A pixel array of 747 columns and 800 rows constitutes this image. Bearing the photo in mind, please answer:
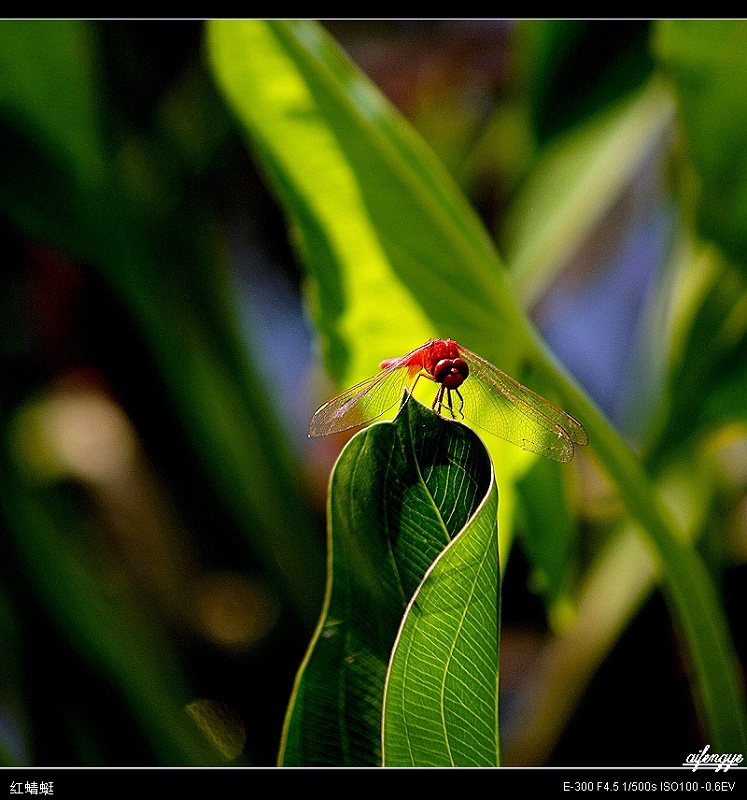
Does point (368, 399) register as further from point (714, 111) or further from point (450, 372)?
point (714, 111)

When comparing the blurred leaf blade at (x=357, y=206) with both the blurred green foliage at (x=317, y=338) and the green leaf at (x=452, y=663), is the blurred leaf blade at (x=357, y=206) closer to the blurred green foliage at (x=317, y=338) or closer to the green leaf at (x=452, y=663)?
the blurred green foliage at (x=317, y=338)

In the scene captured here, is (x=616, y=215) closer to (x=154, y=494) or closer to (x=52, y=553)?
(x=154, y=494)

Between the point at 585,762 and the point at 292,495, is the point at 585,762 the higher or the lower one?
the lower one

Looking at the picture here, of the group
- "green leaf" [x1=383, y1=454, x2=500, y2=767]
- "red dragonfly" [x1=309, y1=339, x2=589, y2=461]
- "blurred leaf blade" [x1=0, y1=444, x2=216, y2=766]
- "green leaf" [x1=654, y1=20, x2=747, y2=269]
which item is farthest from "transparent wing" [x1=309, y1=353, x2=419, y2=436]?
"blurred leaf blade" [x1=0, y1=444, x2=216, y2=766]

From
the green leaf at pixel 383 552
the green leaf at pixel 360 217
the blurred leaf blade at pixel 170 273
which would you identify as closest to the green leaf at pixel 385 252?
the green leaf at pixel 360 217

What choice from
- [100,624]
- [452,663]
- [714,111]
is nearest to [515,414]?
[452,663]

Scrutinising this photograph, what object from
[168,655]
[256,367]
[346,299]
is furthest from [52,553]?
[346,299]
